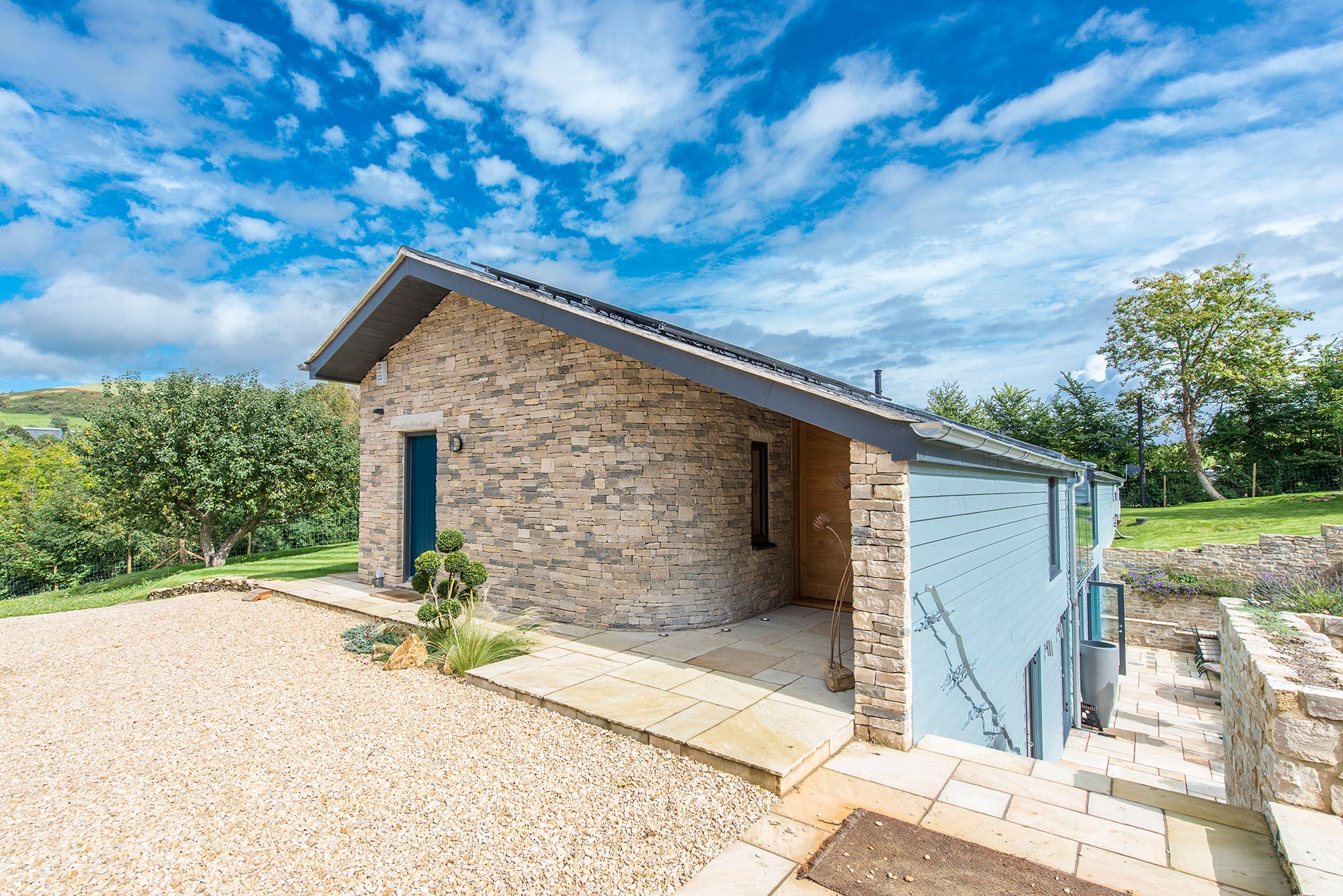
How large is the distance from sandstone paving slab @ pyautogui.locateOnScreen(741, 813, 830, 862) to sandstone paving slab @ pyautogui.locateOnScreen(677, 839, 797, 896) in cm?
5

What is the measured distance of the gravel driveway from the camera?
2.51m

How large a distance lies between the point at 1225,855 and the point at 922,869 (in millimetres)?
1478

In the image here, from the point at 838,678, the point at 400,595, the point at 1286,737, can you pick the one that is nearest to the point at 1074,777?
the point at 1286,737

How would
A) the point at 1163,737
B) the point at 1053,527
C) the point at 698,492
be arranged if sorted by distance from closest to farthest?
the point at 698,492 < the point at 1053,527 < the point at 1163,737

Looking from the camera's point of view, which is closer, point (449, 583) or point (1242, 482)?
point (449, 583)

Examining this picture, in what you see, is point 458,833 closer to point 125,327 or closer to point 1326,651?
point 1326,651

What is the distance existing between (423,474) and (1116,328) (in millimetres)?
28249

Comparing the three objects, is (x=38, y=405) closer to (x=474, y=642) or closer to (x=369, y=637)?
(x=369, y=637)

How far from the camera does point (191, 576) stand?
427 inches

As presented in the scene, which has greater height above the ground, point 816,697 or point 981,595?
point 981,595

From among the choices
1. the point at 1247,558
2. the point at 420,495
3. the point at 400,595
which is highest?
the point at 420,495

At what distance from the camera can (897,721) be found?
378cm

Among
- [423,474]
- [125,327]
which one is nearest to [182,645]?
[423,474]

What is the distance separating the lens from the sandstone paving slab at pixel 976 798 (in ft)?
9.90
